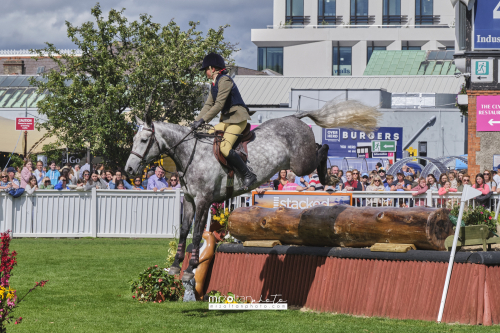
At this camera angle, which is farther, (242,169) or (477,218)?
(477,218)

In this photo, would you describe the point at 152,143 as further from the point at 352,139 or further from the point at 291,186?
the point at 352,139

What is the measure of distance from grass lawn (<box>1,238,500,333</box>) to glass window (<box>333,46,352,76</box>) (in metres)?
55.1

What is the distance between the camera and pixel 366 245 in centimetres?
868

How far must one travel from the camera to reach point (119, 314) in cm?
855

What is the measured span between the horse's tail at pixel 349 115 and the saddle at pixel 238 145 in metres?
0.85

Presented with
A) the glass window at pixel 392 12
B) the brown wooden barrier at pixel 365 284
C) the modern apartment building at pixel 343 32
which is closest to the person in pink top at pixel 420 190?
the brown wooden barrier at pixel 365 284

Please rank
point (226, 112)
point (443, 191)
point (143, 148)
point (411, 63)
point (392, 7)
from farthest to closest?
1. point (392, 7)
2. point (411, 63)
3. point (443, 191)
4. point (226, 112)
5. point (143, 148)

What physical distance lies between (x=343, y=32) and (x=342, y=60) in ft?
9.01

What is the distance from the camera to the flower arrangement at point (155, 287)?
9.66 meters

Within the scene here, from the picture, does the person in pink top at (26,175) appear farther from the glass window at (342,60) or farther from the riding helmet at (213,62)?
the glass window at (342,60)

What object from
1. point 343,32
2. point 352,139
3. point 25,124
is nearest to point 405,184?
point 352,139

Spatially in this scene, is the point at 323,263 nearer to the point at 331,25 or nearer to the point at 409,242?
the point at 409,242

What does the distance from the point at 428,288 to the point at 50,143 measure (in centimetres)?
2366

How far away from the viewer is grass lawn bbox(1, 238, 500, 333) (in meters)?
7.55
